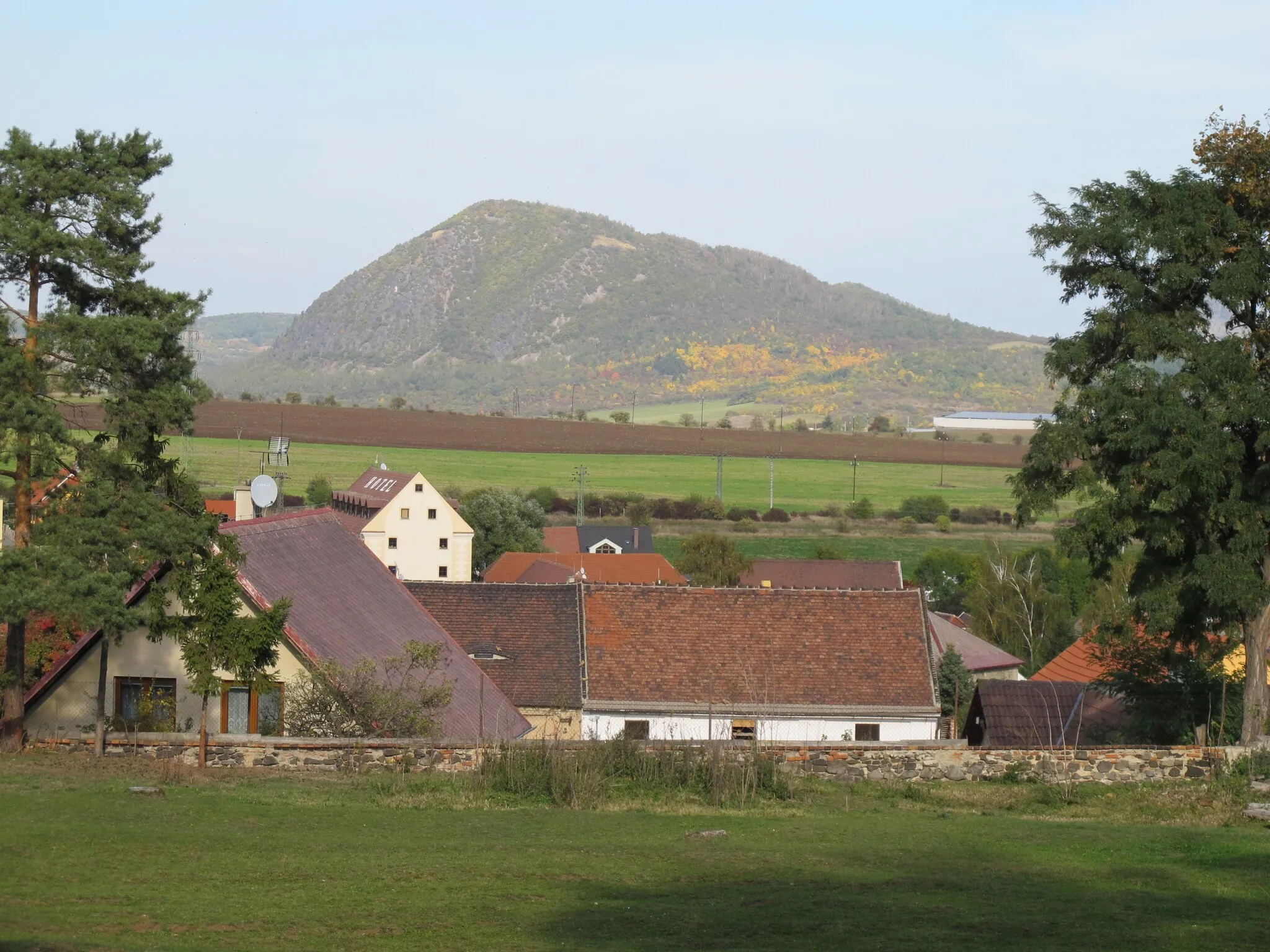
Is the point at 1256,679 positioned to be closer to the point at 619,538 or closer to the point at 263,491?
the point at 263,491

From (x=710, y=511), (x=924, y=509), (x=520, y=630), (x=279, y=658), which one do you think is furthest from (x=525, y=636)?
(x=924, y=509)

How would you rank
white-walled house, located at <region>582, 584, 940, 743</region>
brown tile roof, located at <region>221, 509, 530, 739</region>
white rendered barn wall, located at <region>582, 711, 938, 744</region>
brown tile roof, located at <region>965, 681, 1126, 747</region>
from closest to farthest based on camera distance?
brown tile roof, located at <region>221, 509, 530, 739</region>
brown tile roof, located at <region>965, 681, 1126, 747</region>
white rendered barn wall, located at <region>582, 711, 938, 744</region>
white-walled house, located at <region>582, 584, 940, 743</region>

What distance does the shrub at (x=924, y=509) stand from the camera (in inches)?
4818

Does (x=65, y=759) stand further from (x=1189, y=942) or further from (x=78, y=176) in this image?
(x=1189, y=942)

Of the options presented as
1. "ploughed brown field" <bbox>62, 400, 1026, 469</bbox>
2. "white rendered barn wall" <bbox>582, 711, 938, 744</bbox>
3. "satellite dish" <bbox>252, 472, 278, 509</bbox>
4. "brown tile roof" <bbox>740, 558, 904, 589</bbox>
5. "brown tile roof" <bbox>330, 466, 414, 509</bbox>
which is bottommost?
"white rendered barn wall" <bbox>582, 711, 938, 744</bbox>

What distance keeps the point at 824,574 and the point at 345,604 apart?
47.8 m

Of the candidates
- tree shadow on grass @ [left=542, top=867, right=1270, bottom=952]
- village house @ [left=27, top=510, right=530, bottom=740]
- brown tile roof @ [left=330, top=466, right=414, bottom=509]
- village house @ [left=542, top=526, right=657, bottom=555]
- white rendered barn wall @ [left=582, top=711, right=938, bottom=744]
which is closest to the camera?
tree shadow on grass @ [left=542, top=867, right=1270, bottom=952]

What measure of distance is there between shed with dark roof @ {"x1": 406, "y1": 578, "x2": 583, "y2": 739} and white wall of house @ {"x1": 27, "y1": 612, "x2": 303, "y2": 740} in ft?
33.2

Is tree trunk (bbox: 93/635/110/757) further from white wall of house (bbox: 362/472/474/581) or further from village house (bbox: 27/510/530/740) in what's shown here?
white wall of house (bbox: 362/472/474/581)

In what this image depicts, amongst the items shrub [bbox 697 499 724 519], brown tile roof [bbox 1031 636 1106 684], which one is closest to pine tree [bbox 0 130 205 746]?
brown tile roof [bbox 1031 636 1106 684]

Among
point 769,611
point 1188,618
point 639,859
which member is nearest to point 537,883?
point 639,859

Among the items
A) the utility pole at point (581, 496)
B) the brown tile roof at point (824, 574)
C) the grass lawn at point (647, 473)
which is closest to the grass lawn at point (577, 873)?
the brown tile roof at point (824, 574)

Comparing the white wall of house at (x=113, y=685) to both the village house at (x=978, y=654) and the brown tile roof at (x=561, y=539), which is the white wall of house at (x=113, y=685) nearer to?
the village house at (x=978, y=654)

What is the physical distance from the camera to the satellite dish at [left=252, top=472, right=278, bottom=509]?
34.4 metres
